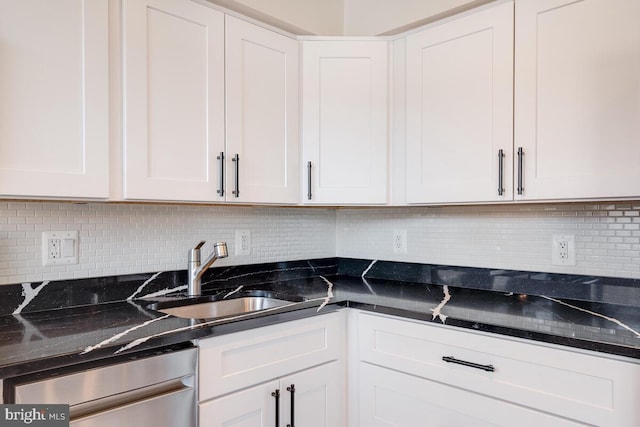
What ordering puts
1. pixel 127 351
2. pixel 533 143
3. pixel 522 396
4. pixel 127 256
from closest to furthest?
pixel 127 351 < pixel 522 396 < pixel 533 143 < pixel 127 256

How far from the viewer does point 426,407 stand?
1.55m

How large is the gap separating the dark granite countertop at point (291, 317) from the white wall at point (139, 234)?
0.09 metres

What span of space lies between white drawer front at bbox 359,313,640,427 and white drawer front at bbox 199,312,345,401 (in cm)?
15

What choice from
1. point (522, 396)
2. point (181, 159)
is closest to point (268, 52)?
point (181, 159)

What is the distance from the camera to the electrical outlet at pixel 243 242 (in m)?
2.12

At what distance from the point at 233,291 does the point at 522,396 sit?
3.93 feet

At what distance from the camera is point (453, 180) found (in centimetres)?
179

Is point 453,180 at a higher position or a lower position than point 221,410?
higher

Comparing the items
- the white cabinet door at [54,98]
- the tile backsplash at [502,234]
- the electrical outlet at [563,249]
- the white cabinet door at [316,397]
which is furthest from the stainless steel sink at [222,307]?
the electrical outlet at [563,249]

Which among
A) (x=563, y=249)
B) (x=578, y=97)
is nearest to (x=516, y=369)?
(x=563, y=249)

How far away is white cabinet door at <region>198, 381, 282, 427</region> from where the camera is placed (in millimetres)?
1338

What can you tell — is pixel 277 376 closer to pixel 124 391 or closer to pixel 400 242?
pixel 124 391

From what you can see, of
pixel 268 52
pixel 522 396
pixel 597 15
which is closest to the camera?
pixel 522 396

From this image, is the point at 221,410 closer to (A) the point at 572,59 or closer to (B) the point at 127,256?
(B) the point at 127,256
